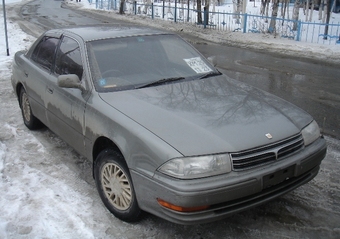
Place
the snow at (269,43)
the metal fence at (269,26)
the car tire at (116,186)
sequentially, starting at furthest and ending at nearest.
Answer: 1. the metal fence at (269,26)
2. the snow at (269,43)
3. the car tire at (116,186)

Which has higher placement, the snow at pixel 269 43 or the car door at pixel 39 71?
the car door at pixel 39 71

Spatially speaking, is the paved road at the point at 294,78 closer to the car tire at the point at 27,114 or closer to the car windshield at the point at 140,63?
the car windshield at the point at 140,63

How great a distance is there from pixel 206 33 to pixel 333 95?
12.9 m

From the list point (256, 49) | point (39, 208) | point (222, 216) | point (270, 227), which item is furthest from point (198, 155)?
point (256, 49)

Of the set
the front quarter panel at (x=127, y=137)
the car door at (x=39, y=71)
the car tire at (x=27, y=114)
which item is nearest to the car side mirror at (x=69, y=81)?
the front quarter panel at (x=127, y=137)

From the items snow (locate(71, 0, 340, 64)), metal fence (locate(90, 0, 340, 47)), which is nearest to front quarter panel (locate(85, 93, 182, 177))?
snow (locate(71, 0, 340, 64))

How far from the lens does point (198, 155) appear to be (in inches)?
111

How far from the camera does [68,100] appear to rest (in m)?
4.07

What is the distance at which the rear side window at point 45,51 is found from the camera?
15.7 ft

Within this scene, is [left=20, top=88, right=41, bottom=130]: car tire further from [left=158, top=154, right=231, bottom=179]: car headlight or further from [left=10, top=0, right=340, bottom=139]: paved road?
[left=158, top=154, right=231, bottom=179]: car headlight

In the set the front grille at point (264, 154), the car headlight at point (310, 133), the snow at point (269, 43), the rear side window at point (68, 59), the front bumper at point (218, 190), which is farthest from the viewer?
the snow at point (269, 43)

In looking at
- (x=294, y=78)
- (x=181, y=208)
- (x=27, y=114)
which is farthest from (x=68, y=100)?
(x=294, y=78)

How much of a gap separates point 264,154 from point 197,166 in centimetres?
57

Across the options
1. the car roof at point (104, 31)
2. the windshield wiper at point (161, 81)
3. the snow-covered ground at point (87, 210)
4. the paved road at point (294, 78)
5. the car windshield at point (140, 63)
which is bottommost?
the snow-covered ground at point (87, 210)
